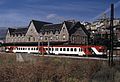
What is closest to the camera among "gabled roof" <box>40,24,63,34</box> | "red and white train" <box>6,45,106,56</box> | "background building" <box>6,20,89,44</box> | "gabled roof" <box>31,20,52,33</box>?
"red and white train" <box>6,45,106,56</box>

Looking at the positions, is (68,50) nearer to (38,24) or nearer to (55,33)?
(55,33)

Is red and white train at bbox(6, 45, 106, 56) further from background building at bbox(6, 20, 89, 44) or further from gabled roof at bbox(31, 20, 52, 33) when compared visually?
gabled roof at bbox(31, 20, 52, 33)

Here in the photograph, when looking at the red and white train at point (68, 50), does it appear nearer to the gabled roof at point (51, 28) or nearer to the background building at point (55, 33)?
the background building at point (55, 33)

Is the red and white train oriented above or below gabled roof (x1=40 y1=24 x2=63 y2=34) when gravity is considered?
below

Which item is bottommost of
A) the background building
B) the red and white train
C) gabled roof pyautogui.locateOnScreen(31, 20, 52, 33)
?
the red and white train

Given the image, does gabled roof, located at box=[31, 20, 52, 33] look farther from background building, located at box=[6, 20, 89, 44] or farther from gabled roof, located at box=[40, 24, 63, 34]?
gabled roof, located at box=[40, 24, 63, 34]

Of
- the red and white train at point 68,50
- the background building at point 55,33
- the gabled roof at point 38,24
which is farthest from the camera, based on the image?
the gabled roof at point 38,24

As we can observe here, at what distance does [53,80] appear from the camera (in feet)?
83.1

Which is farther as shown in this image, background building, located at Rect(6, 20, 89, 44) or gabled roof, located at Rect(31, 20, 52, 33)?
gabled roof, located at Rect(31, 20, 52, 33)

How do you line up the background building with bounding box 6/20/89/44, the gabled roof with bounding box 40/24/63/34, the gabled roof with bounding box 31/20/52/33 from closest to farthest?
the background building with bounding box 6/20/89/44
the gabled roof with bounding box 40/24/63/34
the gabled roof with bounding box 31/20/52/33

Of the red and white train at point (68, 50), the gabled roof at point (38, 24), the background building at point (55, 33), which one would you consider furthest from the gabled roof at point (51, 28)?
the red and white train at point (68, 50)

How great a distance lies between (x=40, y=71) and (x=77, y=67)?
19.5 ft

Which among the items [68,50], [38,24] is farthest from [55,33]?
[68,50]

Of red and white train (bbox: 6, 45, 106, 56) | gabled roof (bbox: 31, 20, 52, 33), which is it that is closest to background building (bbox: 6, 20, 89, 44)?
gabled roof (bbox: 31, 20, 52, 33)
